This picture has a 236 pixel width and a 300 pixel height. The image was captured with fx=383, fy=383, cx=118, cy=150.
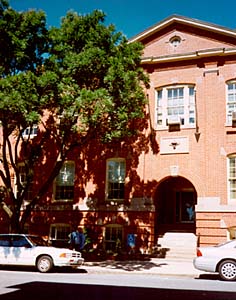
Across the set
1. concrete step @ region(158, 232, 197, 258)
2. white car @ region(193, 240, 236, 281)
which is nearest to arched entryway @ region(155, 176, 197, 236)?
concrete step @ region(158, 232, 197, 258)

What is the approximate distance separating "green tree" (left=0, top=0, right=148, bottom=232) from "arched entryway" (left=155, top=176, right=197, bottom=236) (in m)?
6.11

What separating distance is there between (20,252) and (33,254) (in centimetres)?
57

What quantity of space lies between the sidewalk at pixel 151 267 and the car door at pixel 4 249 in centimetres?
313

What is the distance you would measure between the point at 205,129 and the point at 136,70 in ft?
16.0

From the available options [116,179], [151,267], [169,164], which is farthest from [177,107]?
[151,267]

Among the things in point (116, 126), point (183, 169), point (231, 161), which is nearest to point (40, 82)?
point (116, 126)

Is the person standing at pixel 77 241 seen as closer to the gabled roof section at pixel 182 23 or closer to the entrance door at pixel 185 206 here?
the entrance door at pixel 185 206

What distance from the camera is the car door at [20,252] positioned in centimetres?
1477

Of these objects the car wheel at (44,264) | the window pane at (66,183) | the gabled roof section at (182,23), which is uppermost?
the gabled roof section at (182,23)

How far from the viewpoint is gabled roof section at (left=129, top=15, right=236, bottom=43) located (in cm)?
2042

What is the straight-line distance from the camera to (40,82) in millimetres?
15336

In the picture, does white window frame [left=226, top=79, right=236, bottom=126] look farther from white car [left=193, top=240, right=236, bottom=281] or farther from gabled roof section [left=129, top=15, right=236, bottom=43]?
white car [left=193, top=240, right=236, bottom=281]

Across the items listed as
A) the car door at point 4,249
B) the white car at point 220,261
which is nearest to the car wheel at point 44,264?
the car door at point 4,249

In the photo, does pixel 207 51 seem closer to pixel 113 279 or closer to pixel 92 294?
pixel 113 279
